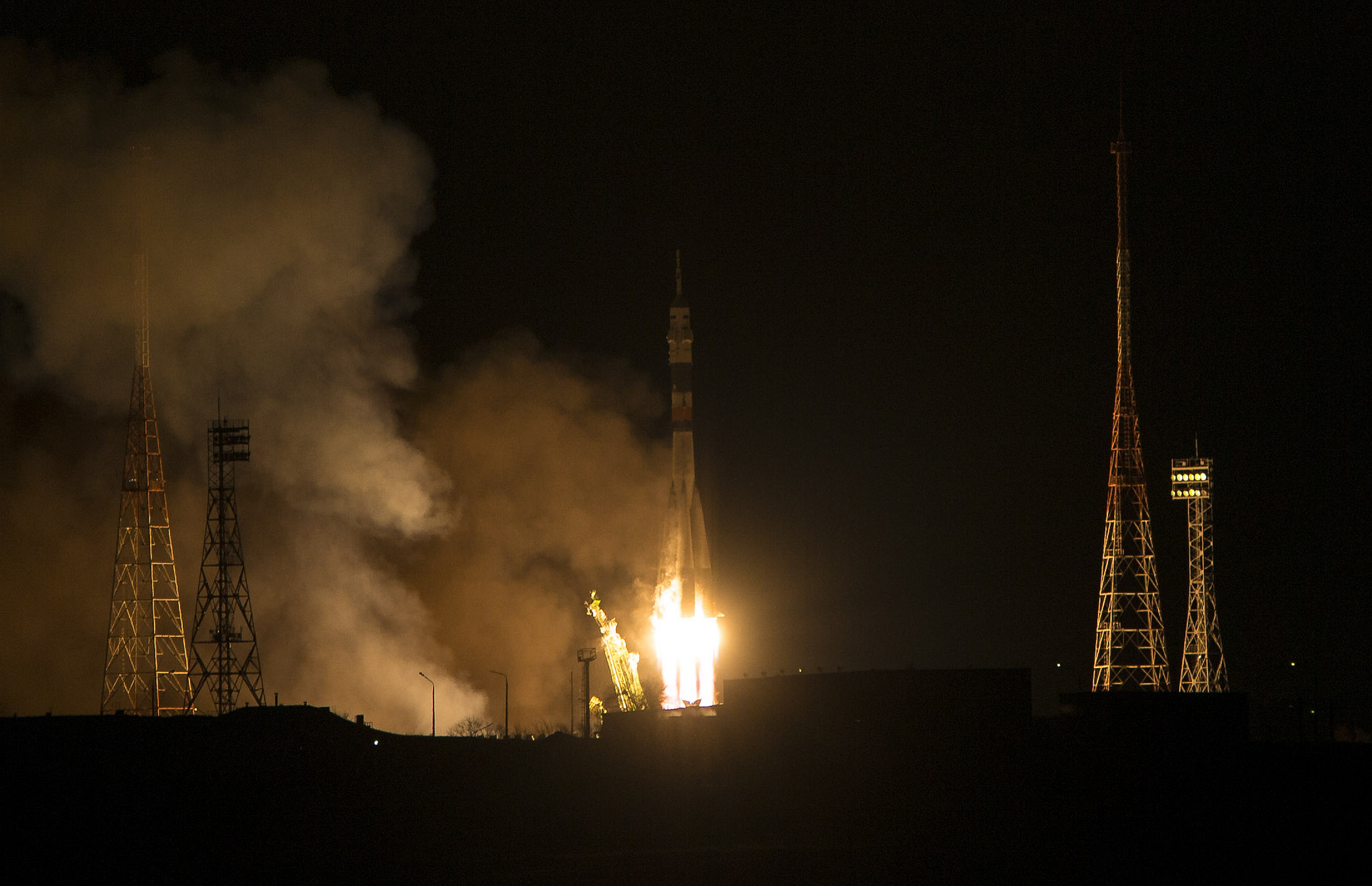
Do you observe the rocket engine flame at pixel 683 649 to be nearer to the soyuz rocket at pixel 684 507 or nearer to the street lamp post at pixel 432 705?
the soyuz rocket at pixel 684 507

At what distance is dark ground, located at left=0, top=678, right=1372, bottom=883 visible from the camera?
1992 inches

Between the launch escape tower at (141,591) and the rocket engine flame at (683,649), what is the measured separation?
23.6m

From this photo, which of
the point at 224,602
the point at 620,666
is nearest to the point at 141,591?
the point at 224,602

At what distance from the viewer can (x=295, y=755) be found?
188 ft

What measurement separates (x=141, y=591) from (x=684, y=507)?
25.9m

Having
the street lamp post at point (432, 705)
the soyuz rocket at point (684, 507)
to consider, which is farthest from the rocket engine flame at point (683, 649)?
the street lamp post at point (432, 705)

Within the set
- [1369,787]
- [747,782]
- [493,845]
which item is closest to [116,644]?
[493,845]

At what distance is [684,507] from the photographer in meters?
84.1

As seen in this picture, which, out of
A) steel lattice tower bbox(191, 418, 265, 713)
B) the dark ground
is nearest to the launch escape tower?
steel lattice tower bbox(191, 418, 265, 713)

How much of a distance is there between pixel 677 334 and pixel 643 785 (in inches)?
1071

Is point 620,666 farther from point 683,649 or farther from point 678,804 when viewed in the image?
point 678,804

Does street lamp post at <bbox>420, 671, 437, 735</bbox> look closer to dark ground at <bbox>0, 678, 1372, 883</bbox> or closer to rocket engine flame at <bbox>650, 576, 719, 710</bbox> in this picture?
rocket engine flame at <bbox>650, 576, 719, 710</bbox>

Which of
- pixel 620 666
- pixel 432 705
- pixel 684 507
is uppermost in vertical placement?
pixel 684 507

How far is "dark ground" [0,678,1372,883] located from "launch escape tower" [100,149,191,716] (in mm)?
13327
